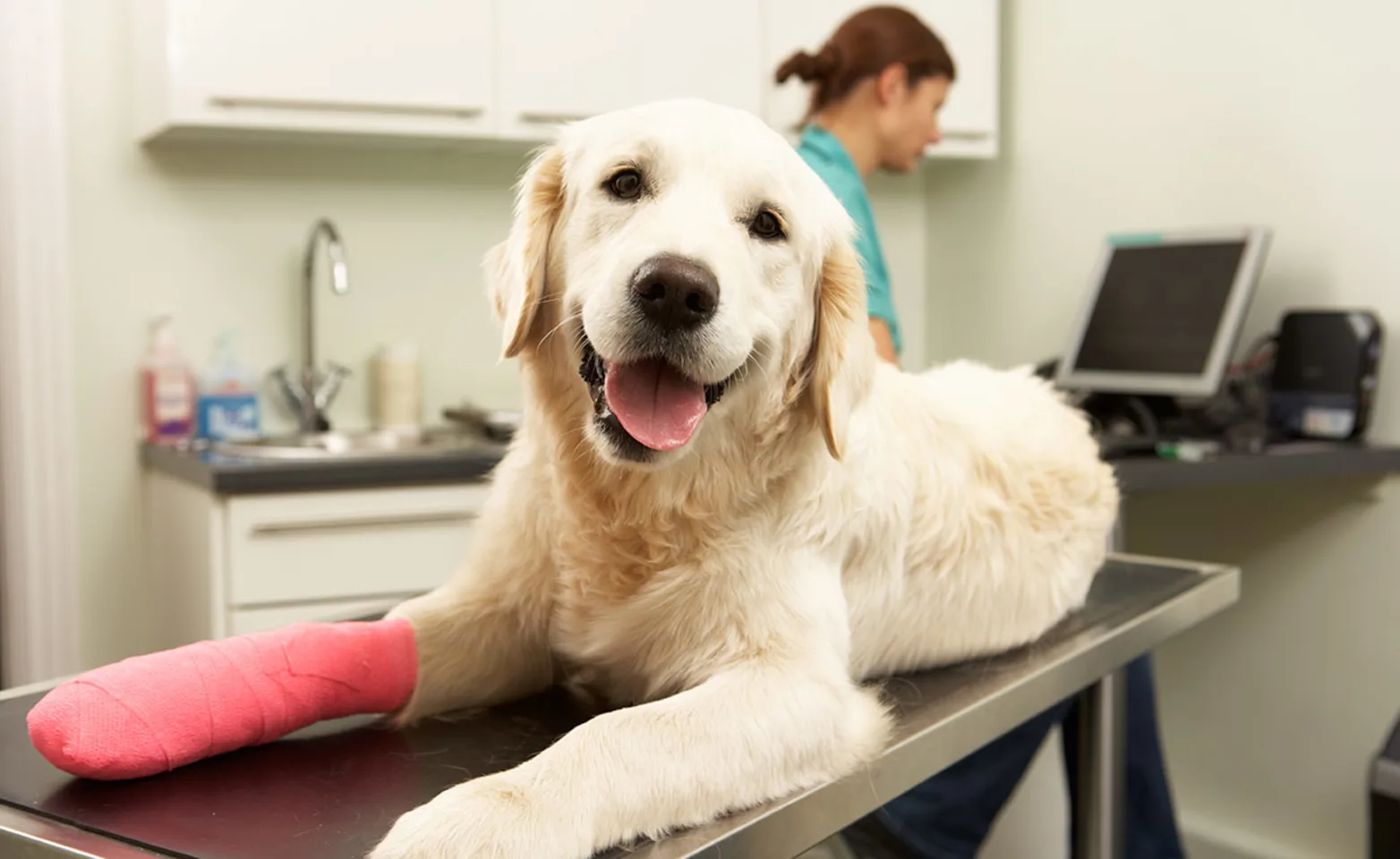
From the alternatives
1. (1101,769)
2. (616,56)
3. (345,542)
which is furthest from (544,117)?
(1101,769)

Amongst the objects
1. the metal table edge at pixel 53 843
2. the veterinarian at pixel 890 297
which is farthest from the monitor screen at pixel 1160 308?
the metal table edge at pixel 53 843

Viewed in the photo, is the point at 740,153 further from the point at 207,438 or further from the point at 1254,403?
the point at 207,438

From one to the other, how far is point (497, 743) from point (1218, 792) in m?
2.62

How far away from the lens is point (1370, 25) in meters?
2.70

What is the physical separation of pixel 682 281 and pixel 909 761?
0.48 m

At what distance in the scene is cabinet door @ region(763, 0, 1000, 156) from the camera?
337cm

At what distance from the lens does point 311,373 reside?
127 inches

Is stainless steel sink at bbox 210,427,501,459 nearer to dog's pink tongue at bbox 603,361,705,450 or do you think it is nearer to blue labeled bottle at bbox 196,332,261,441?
blue labeled bottle at bbox 196,332,261,441

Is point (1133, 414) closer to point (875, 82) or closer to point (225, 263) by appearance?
point (875, 82)

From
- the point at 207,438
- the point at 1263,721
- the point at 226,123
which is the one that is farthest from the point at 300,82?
the point at 1263,721

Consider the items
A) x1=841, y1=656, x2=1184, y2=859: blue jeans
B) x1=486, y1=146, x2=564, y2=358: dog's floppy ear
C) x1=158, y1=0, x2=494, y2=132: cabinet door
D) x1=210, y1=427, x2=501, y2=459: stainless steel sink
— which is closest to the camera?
x1=486, y1=146, x2=564, y2=358: dog's floppy ear

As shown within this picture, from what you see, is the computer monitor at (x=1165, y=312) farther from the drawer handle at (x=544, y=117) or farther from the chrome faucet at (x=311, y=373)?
the chrome faucet at (x=311, y=373)

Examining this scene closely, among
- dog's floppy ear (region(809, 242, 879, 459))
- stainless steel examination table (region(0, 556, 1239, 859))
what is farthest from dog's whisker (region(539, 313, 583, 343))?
stainless steel examination table (region(0, 556, 1239, 859))

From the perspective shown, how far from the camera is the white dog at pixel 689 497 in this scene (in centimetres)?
97
